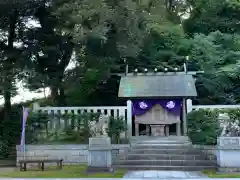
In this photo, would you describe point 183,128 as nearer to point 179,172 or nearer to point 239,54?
point 179,172

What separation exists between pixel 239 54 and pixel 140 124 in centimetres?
654

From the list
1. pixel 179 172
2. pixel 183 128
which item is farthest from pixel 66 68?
pixel 179 172

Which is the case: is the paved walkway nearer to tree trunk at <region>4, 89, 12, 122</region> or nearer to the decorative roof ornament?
the decorative roof ornament

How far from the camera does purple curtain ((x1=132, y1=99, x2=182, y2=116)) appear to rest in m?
16.4

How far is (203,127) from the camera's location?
15.1 meters

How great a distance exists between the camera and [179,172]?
12.7 metres

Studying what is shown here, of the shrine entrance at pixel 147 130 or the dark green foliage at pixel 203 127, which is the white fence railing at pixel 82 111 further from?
the dark green foliage at pixel 203 127

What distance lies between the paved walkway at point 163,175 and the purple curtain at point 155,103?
421cm

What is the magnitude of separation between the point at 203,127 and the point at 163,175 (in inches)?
159

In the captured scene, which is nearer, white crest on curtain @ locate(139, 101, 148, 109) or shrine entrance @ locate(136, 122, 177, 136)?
white crest on curtain @ locate(139, 101, 148, 109)

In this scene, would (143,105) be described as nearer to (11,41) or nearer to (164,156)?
(164,156)

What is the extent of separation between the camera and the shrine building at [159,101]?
1628 centimetres

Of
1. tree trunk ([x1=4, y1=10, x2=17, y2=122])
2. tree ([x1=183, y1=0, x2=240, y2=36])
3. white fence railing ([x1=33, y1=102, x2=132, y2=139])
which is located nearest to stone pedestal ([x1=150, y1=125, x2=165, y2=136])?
white fence railing ([x1=33, y1=102, x2=132, y2=139])

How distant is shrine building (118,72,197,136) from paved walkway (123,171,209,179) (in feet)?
12.8
